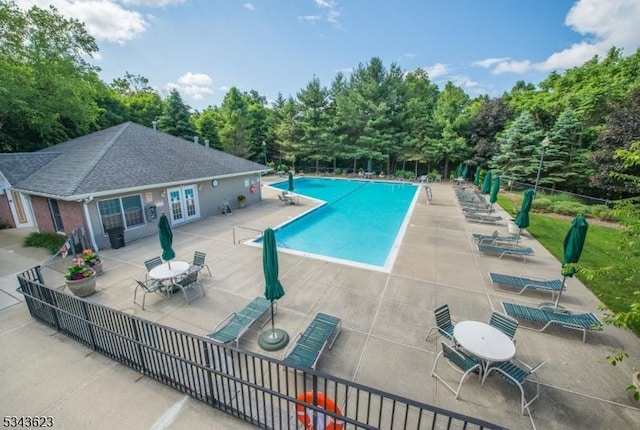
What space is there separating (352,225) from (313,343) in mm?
10853

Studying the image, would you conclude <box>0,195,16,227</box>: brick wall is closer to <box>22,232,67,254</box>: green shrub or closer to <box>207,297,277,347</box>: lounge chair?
<box>22,232,67,254</box>: green shrub

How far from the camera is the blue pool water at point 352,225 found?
1166cm

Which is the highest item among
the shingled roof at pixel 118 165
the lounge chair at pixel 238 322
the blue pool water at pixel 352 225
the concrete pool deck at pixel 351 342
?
the shingled roof at pixel 118 165

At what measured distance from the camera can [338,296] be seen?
7223 mm

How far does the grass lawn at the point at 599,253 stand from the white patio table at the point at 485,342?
6.30 feet

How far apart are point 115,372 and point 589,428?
302 inches

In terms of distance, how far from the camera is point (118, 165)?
12031 mm

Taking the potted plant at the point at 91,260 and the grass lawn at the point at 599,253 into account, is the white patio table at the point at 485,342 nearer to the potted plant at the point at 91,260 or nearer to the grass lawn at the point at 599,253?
the grass lawn at the point at 599,253

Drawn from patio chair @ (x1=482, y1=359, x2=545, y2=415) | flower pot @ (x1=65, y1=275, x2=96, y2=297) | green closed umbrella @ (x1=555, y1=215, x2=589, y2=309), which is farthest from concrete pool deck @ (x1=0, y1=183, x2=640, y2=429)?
green closed umbrella @ (x1=555, y1=215, x2=589, y2=309)

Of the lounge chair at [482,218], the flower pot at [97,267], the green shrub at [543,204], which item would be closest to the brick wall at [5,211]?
the flower pot at [97,267]

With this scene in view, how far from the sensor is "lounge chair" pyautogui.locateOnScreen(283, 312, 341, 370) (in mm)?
4633

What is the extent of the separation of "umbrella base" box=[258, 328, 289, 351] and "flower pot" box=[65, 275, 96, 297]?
214 inches

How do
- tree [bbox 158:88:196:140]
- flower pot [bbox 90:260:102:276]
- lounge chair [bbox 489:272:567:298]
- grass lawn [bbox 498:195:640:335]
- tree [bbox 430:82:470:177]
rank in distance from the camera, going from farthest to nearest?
tree [bbox 158:88:196:140]
tree [bbox 430:82:470:177]
flower pot [bbox 90:260:102:276]
lounge chair [bbox 489:272:567:298]
grass lawn [bbox 498:195:640:335]

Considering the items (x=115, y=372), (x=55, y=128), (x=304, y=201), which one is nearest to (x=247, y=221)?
(x=304, y=201)
